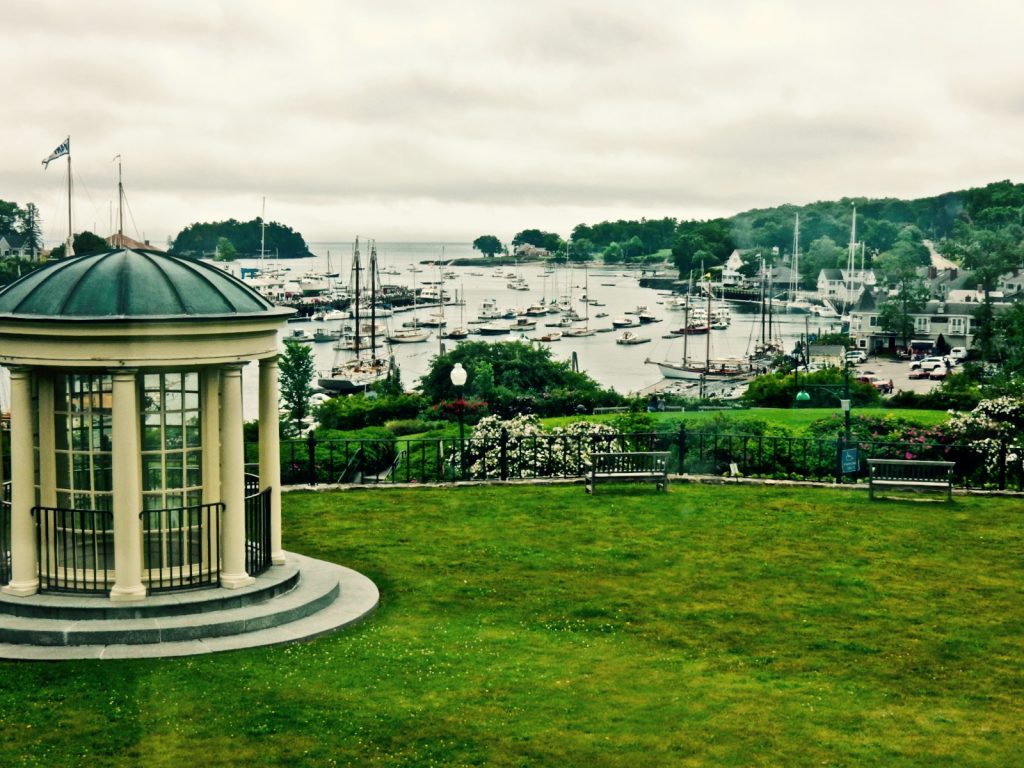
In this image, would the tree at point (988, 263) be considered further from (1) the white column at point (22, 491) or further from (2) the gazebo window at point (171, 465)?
(1) the white column at point (22, 491)

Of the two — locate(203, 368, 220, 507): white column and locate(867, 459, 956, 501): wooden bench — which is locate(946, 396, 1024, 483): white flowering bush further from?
locate(203, 368, 220, 507): white column

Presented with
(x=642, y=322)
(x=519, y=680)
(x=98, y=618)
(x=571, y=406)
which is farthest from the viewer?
(x=642, y=322)

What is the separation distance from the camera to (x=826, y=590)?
15281mm

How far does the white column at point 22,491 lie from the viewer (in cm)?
1309

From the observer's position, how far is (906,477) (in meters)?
22.6

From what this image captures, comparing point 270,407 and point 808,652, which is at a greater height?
point 270,407

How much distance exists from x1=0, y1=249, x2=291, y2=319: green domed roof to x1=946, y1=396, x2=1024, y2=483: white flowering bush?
1546 cm

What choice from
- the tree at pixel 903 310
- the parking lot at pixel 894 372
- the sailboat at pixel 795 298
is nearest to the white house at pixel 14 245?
the sailboat at pixel 795 298

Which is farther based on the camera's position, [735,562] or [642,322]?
[642,322]

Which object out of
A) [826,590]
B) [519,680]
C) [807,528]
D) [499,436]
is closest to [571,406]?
[499,436]

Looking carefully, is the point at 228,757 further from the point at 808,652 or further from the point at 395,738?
the point at 808,652

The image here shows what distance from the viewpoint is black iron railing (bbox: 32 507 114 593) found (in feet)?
43.4

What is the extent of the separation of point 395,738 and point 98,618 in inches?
168

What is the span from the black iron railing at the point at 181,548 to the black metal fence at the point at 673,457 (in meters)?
7.70
